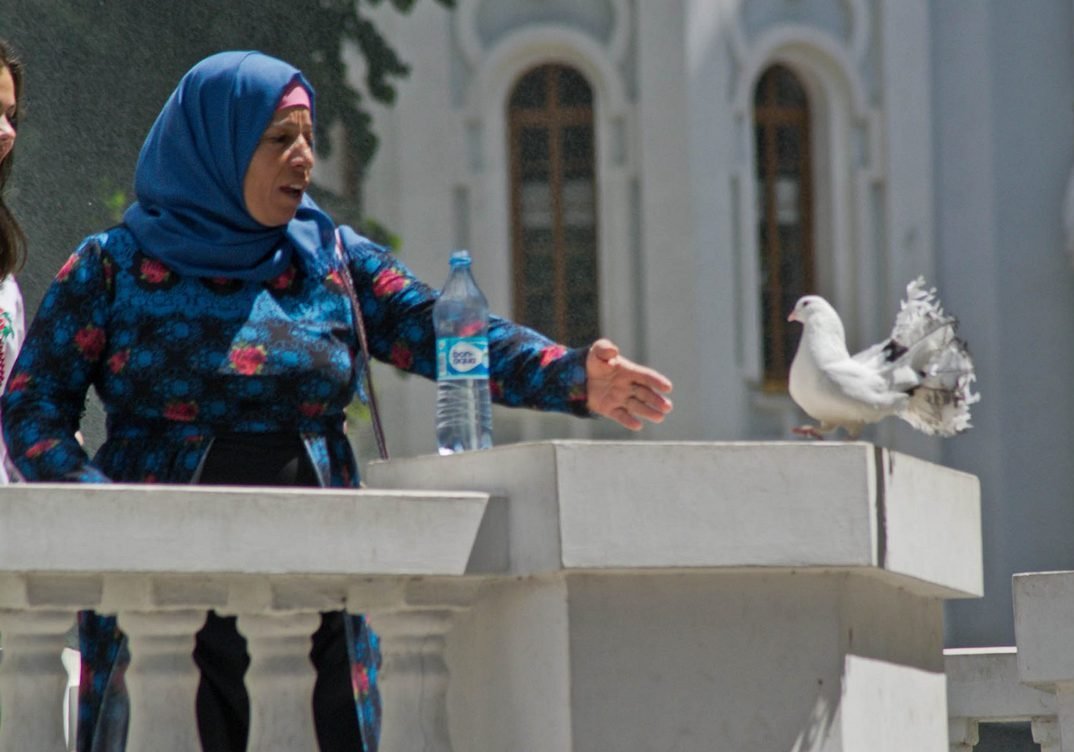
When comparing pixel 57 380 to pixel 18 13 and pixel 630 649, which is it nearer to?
pixel 630 649

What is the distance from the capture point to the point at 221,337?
290 cm

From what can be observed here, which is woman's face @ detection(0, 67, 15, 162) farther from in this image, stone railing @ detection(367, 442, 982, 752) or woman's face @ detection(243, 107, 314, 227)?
stone railing @ detection(367, 442, 982, 752)

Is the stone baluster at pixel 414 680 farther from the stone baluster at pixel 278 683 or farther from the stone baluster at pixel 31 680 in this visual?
the stone baluster at pixel 31 680

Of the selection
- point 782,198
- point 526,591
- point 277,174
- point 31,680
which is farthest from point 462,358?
point 782,198

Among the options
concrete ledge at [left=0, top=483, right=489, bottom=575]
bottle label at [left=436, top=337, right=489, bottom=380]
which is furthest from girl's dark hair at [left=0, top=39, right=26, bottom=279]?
concrete ledge at [left=0, top=483, right=489, bottom=575]

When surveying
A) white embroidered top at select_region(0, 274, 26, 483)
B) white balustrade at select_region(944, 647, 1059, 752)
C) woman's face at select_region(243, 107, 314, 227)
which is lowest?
white balustrade at select_region(944, 647, 1059, 752)

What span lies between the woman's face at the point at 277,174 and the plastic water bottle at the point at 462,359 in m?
0.22

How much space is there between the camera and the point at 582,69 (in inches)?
630

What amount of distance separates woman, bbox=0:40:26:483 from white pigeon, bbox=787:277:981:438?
1319 mm

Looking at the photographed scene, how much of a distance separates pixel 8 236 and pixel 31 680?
101 cm

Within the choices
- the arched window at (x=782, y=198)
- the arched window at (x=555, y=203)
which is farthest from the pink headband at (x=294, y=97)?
the arched window at (x=782, y=198)

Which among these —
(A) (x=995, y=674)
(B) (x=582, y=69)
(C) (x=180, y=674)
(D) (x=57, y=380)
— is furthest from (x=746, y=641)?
(B) (x=582, y=69)

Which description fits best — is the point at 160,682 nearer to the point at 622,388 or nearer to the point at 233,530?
the point at 233,530

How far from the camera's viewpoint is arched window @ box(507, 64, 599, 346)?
52.0ft
